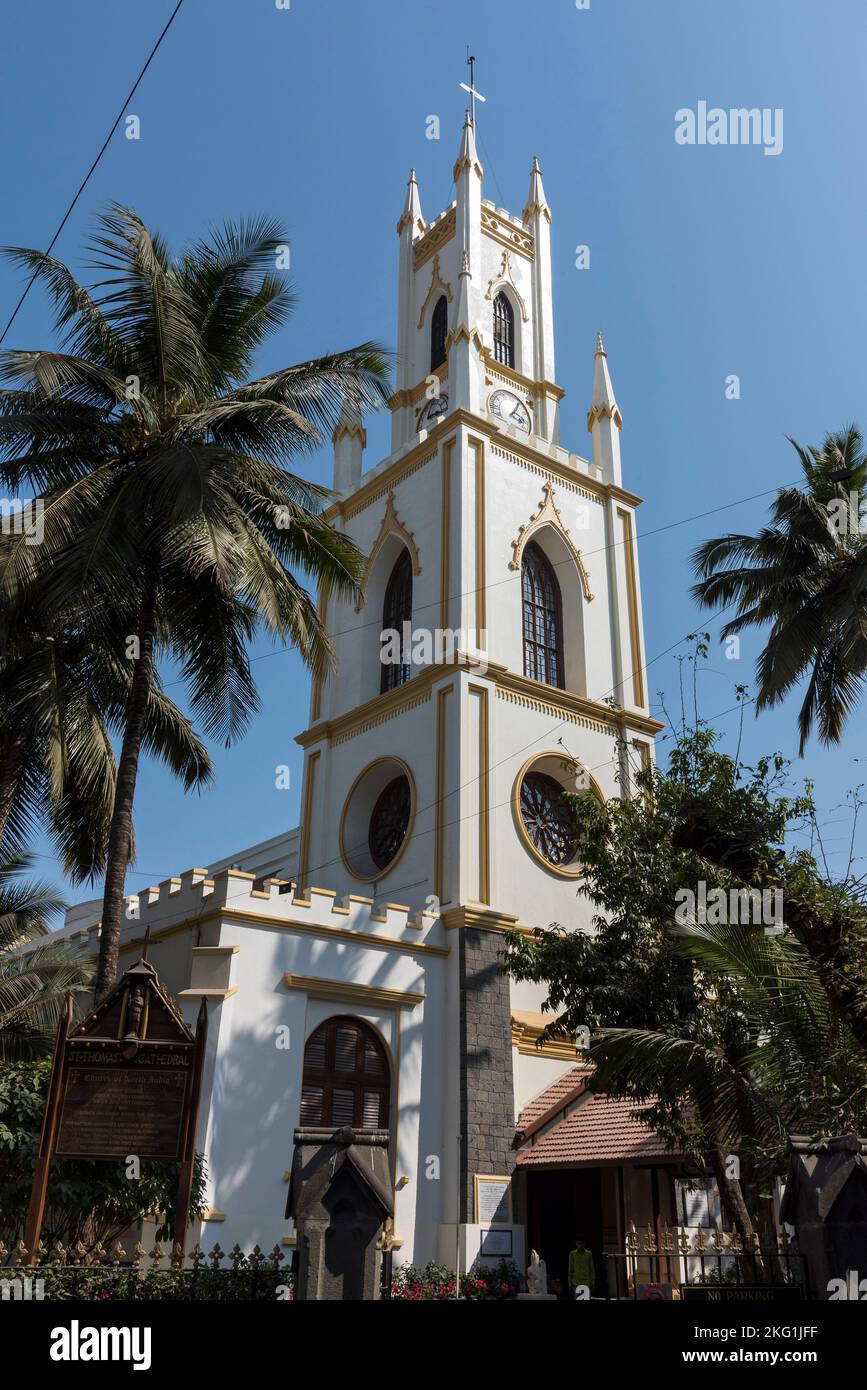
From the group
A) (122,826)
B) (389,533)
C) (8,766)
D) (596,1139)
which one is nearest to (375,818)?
(389,533)

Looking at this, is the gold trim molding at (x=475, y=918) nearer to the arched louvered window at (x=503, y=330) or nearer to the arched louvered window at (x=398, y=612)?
the arched louvered window at (x=398, y=612)

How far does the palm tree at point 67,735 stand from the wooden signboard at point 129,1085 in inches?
285

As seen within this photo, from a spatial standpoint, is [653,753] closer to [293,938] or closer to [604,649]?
[604,649]

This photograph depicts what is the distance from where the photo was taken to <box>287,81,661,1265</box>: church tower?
63.4ft

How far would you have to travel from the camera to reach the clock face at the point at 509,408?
94.1 ft

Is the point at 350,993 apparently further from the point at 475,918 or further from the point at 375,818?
the point at 375,818

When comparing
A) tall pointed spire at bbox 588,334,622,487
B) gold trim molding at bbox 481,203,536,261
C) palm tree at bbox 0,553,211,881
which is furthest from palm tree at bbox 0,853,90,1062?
gold trim molding at bbox 481,203,536,261

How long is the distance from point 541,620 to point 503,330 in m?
9.90

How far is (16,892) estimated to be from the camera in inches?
1145

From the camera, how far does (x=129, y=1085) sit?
422 inches

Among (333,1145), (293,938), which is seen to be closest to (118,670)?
(293,938)

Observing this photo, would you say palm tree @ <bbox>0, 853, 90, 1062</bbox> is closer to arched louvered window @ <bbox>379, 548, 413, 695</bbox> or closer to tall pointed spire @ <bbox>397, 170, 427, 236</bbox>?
arched louvered window @ <bbox>379, 548, 413, 695</bbox>

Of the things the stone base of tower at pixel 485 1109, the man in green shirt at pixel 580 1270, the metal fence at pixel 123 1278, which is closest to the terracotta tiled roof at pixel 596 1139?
the stone base of tower at pixel 485 1109

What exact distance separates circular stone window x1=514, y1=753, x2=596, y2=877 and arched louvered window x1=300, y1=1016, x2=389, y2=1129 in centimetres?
570
